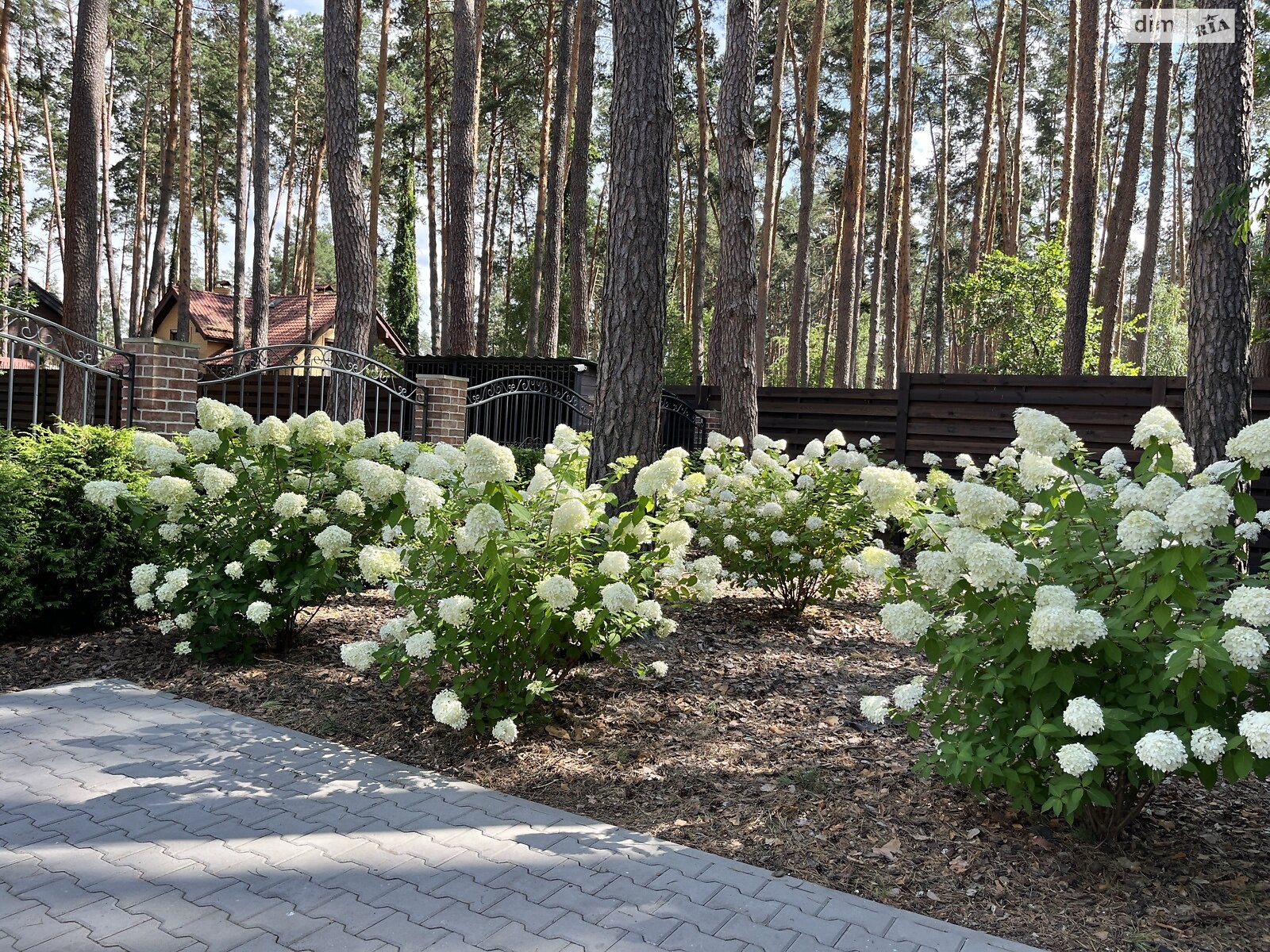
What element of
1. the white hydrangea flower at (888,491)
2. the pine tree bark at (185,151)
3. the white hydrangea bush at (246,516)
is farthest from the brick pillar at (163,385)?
the pine tree bark at (185,151)

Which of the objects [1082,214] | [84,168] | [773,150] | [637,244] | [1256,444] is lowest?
[1256,444]

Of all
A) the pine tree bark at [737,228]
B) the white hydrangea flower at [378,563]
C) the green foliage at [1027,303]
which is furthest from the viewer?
the green foliage at [1027,303]

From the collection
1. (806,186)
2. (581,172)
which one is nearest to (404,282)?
(581,172)

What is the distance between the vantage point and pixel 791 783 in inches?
133

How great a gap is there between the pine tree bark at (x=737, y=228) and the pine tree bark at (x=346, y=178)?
365 cm

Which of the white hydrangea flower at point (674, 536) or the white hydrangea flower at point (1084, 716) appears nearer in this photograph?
the white hydrangea flower at point (1084, 716)

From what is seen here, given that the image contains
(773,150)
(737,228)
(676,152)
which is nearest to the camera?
(737,228)

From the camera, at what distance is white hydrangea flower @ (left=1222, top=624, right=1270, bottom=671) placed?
2.17 meters

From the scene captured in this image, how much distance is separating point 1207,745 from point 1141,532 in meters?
0.54

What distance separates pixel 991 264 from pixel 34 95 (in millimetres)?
24941

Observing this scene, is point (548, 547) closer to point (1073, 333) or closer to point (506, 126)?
point (1073, 333)

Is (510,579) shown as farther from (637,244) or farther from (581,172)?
(581,172)

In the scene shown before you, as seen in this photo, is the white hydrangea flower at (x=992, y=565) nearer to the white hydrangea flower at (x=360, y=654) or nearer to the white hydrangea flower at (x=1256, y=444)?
the white hydrangea flower at (x=1256, y=444)

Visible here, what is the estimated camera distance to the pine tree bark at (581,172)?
14.7m
